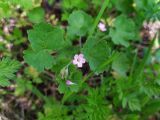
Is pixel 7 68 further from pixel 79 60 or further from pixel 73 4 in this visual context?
pixel 73 4

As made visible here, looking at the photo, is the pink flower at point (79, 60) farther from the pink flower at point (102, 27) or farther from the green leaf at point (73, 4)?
the green leaf at point (73, 4)

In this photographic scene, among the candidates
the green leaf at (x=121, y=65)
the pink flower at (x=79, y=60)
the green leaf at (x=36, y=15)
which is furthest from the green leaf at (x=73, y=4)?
the pink flower at (x=79, y=60)

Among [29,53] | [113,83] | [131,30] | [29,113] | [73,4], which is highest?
[73,4]

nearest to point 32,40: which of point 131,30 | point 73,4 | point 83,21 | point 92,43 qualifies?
point 92,43

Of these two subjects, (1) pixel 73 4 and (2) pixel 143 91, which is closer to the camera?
(2) pixel 143 91

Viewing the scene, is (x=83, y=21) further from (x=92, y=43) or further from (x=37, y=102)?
(x=37, y=102)

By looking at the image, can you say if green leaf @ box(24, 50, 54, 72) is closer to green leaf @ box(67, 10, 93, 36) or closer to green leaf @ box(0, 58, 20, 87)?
green leaf @ box(0, 58, 20, 87)

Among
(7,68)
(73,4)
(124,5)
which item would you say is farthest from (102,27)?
(7,68)

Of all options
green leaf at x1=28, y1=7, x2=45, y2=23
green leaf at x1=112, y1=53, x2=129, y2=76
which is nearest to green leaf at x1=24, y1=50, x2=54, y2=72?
green leaf at x1=28, y1=7, x2=45, y2=23
